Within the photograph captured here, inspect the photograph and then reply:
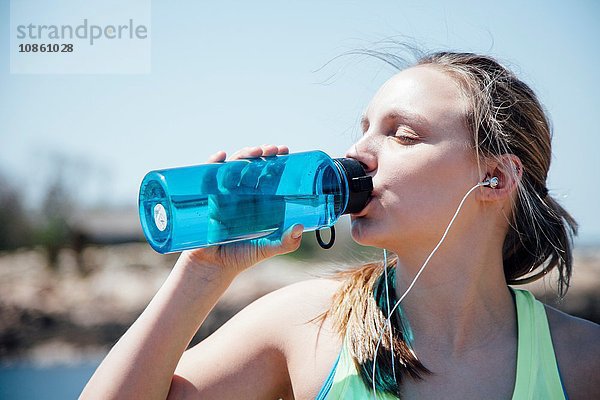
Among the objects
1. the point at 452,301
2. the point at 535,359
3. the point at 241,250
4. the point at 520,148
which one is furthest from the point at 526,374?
the point at 241,250

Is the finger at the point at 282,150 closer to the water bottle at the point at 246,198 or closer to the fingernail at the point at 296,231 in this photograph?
the water bottle at the point at 246,198

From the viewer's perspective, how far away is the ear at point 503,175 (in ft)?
4.71

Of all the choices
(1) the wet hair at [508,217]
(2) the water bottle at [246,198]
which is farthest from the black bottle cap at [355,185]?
(1) the wet hair at [508,217]

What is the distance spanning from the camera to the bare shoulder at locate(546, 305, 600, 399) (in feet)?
4.56

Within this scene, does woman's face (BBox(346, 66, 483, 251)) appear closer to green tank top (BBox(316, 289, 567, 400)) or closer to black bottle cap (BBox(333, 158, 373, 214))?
black bottle cap (BBox(333, 158, 373, 214))

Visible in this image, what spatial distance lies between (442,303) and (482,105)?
42 cm

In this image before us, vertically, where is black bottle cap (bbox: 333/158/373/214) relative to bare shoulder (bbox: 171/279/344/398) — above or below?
→ above

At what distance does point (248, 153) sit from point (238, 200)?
10 cm

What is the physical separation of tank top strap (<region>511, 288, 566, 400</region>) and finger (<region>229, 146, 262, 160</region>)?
673mm

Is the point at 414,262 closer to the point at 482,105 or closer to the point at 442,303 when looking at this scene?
the point at 442,303

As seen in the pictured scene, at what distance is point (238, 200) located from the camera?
50.3 inches

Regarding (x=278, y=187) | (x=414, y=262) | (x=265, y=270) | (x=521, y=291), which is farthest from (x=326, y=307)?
(x=265, y=270)

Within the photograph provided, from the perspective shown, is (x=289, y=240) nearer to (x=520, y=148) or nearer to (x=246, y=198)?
(x=246, y=198)

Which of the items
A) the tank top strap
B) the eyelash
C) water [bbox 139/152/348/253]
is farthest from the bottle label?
the tank top strap
